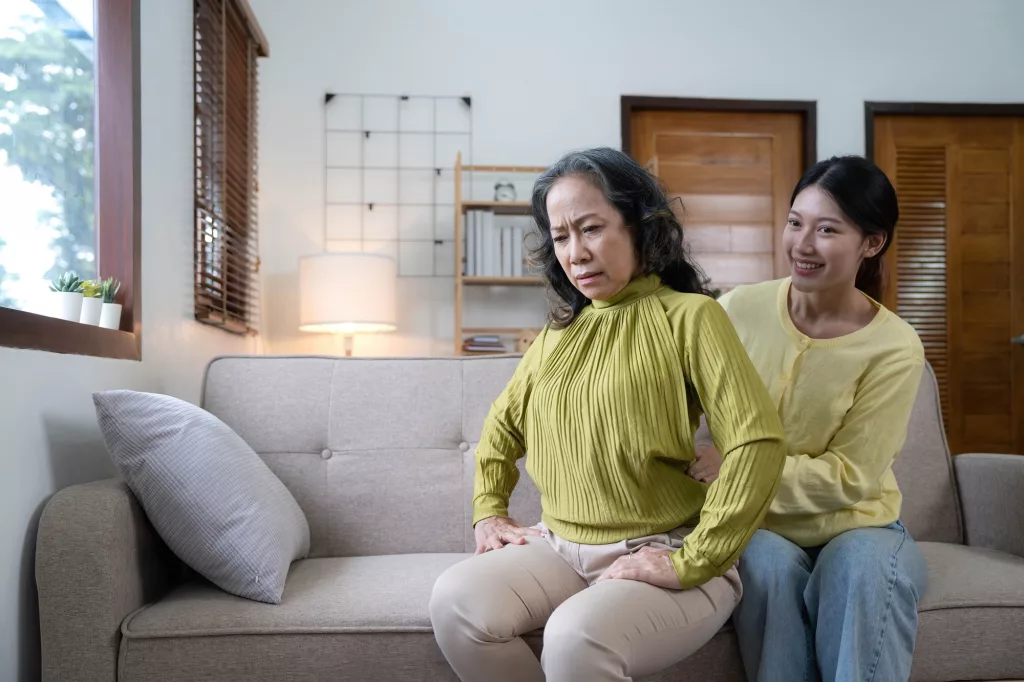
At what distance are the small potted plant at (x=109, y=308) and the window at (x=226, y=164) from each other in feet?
2.06

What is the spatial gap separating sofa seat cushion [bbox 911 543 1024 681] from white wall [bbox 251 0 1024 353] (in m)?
2.73

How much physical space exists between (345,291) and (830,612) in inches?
96.2

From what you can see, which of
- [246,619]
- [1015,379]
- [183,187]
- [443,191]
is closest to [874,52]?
[1015,379]

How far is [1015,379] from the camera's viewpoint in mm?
4141

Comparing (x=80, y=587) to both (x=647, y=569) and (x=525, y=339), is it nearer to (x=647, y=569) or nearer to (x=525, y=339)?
(x=647, y=569)

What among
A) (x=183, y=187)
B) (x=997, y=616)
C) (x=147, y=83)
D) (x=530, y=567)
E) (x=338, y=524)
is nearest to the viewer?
(x=530, y=567)

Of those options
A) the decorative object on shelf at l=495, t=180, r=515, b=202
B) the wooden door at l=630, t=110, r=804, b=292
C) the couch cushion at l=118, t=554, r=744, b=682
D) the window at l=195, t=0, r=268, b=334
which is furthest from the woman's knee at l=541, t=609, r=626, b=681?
the wooden door at l=630, t=110, r=804, b=292

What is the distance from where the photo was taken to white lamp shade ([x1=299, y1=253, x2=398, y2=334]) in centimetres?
343

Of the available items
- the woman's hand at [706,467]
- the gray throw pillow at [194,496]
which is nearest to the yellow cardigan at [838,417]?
the woman's hand at [706,467]

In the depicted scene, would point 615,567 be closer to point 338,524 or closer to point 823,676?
point 823,676

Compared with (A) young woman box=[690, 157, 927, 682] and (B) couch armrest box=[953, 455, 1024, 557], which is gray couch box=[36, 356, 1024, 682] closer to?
(B) couch armrest box=[953, 455, 1024, 557]

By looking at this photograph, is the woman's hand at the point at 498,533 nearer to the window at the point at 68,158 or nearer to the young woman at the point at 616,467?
the young woman at the point at 616,467

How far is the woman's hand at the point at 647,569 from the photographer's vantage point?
3.97 ft

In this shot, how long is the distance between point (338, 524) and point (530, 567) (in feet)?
2.30
